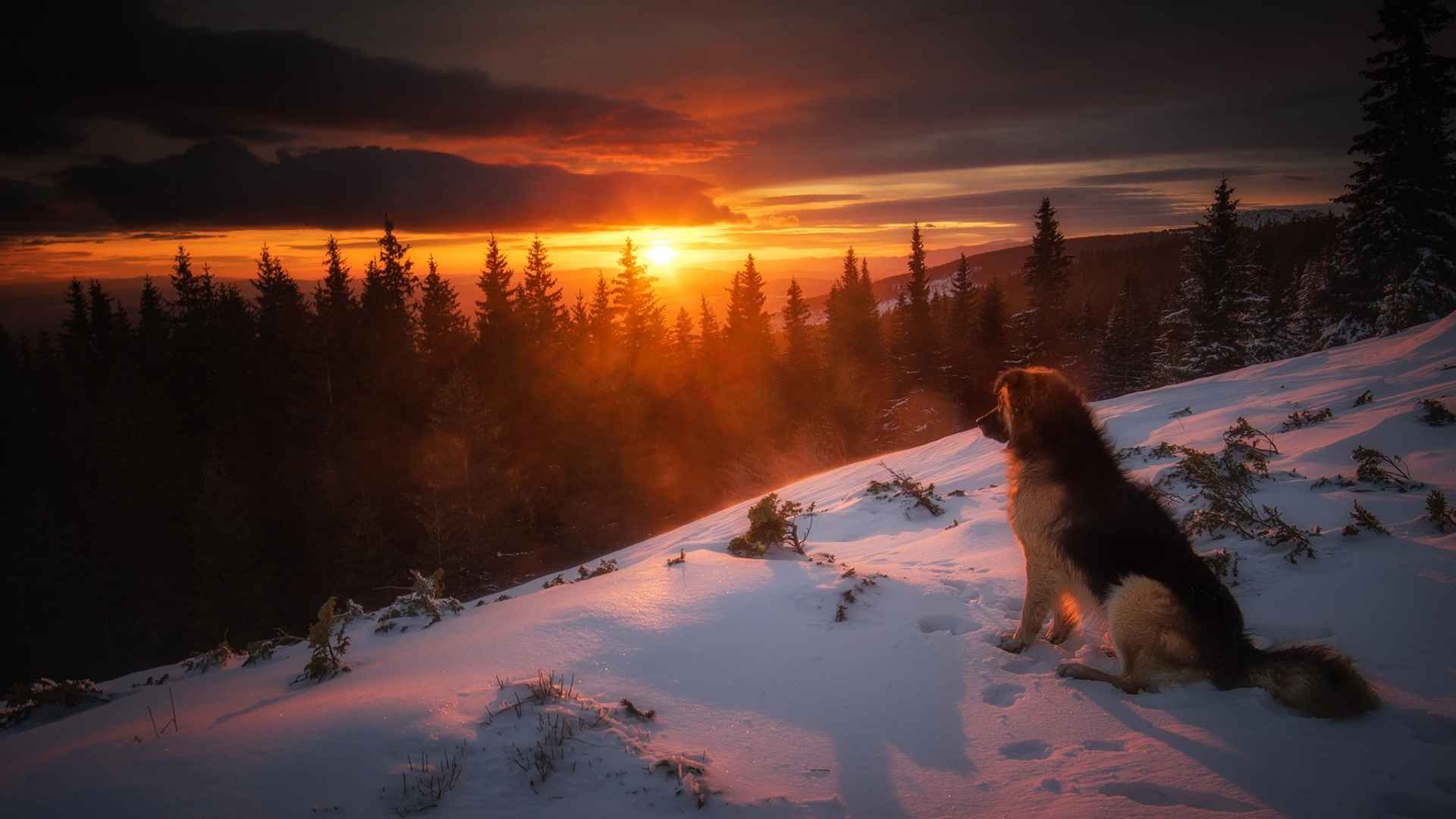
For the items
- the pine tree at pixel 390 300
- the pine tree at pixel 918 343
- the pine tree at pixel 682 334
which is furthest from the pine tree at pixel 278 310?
the pine tree at pixel 918 343

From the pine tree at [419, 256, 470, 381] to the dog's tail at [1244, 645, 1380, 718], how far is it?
1176 inches

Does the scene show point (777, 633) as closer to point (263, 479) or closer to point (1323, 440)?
point (1323, 440)

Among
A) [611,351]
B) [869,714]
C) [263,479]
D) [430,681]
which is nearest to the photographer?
[869,714]

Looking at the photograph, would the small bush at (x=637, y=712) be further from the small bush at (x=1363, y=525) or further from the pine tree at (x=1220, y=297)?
the pine tree at (x=1220, y=297)

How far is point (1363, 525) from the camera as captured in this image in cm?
429

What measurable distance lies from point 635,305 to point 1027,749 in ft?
117

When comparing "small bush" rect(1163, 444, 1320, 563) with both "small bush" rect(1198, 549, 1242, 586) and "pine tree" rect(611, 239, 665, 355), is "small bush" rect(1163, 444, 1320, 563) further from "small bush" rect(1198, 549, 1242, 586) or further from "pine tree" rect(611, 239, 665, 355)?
"pine tree" rect(611, 239, 665, 355)

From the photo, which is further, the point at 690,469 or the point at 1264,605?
the point at 690,469

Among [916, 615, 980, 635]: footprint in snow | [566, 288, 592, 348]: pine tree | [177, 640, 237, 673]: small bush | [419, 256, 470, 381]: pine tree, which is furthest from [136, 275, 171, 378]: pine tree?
[916, 615, 980, 635]: footprint in snow

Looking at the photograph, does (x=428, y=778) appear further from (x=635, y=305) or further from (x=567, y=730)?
(x=635, y=305)

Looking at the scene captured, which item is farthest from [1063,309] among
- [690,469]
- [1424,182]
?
[690,469]

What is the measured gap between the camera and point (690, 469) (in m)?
34.5

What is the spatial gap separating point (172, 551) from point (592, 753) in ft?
119

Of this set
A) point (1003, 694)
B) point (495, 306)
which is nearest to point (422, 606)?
point (1003, 694)
